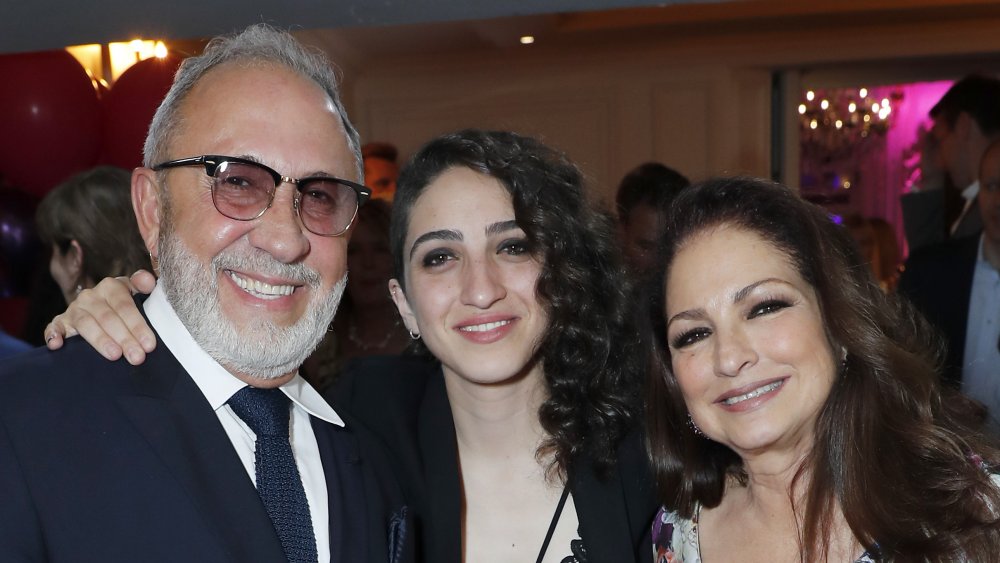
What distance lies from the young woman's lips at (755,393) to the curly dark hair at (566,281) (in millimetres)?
466

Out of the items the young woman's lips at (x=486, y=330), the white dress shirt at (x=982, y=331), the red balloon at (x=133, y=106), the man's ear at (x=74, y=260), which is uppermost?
the red balloon at (x=133, y=106)

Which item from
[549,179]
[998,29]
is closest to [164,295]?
[549,179]

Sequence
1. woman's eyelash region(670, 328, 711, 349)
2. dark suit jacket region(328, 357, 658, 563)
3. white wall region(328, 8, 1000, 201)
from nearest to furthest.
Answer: woman's eyelash region(670, 328, 711, 349), dark suit jacket region(328, 357, 658, 563), white wall region(328, 8, 1000, 201)

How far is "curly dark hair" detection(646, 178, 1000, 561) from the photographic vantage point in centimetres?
175

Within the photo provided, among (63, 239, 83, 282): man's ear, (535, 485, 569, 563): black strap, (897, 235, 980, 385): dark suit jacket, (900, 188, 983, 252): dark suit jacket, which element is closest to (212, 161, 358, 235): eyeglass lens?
(535, 485, 569, 563): black strap

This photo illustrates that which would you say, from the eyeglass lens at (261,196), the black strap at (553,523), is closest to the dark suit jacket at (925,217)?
the black strap at (553,523)

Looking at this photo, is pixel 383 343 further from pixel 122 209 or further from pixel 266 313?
pixel 266 313

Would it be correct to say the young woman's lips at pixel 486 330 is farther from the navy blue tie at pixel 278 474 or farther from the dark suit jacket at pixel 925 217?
the dark suit jacket at pixel 925 217

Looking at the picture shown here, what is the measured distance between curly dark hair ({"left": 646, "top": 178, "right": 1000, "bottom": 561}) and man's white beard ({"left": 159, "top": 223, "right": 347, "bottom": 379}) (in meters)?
0.81

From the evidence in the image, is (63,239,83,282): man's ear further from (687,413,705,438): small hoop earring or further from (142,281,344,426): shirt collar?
(687,413,705,438): small hoop earring

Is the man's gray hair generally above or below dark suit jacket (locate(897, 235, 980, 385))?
above

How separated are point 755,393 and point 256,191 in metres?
0.98

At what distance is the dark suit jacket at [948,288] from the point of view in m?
3.63

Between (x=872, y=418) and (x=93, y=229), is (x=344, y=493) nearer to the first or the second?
(x=872, y=418)
